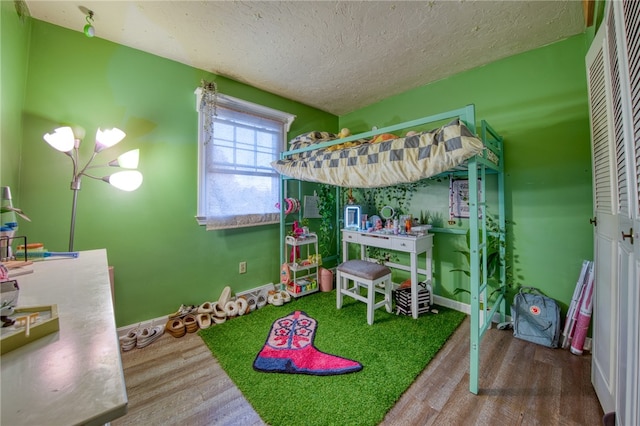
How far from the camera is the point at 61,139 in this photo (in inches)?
55.9

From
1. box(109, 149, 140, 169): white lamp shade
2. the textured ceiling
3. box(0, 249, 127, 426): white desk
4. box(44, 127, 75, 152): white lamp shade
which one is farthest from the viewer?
box(109, 149, 140, 169): white lamp shade

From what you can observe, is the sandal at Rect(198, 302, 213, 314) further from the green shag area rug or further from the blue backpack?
the blue backpack

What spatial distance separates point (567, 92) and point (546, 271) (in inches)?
56.5

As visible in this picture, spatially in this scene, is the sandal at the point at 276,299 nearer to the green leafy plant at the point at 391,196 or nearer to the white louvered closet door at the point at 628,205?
the green leafy plant at the point at 391,196

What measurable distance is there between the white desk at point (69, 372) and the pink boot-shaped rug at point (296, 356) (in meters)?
1.23

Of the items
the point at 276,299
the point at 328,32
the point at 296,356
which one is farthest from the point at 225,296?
the point at 328,32

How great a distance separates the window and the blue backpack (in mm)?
2425

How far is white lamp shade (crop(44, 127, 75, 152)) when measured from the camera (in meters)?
1.40

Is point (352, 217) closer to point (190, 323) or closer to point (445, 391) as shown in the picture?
point (445, 391)

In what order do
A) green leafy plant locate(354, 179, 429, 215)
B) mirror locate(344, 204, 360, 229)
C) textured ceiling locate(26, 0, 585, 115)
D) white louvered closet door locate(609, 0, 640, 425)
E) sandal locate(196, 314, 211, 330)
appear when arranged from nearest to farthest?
1. white louvered closet door locate(609, 0, 640, 425)
2. textured ceiling locate(26, 0, 585, 115)
3. sandal locate(196, 314, 211, 330)
4. green leafy plant locate(354, 179, 429, 215)
5. mirror locate(344, 204, 360, 229)

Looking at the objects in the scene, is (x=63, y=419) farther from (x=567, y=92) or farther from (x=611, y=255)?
(x=567, y=92)

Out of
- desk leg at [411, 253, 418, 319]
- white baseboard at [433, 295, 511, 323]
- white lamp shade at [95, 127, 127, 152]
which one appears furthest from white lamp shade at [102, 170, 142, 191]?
white baseboard at [433, 295, 511, 323]

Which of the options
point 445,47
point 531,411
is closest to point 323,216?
point 445,47

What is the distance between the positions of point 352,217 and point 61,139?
2.48 m
